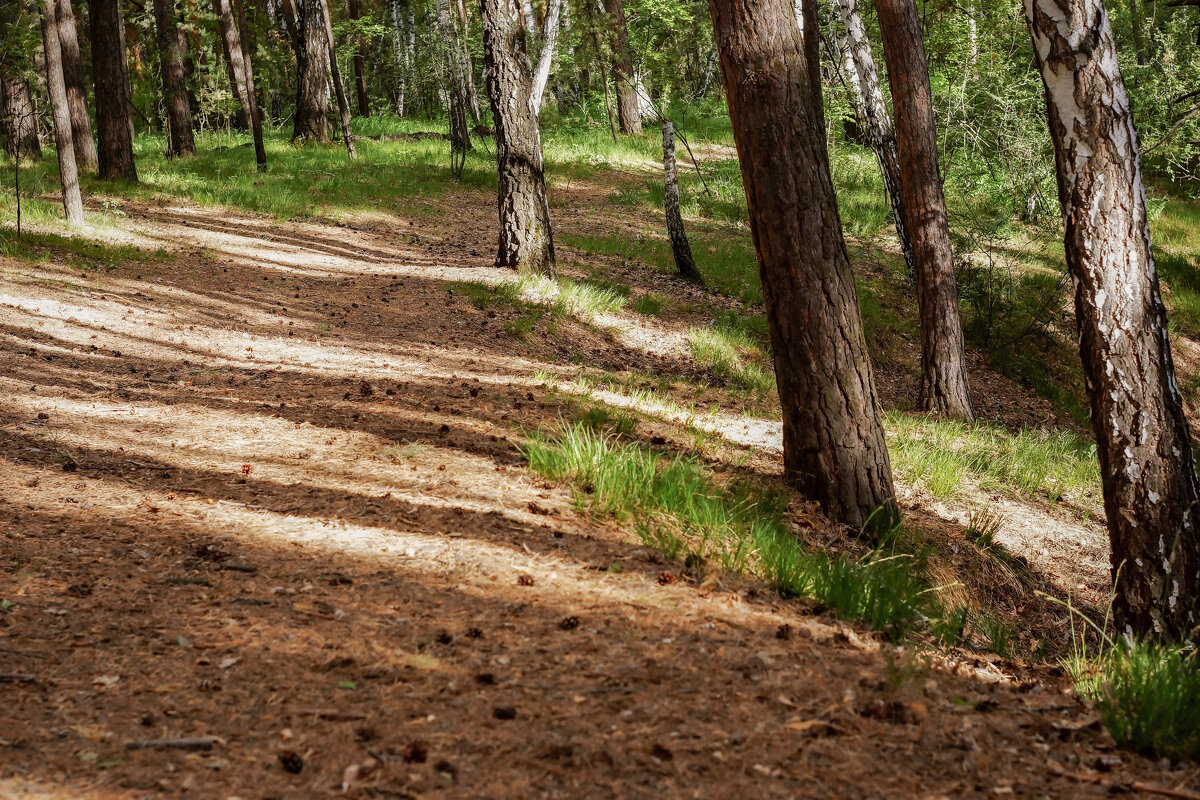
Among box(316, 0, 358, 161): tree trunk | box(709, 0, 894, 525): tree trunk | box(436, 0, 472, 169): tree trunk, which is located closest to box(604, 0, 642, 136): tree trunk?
box(436, 0, 472, 169): tree trunk

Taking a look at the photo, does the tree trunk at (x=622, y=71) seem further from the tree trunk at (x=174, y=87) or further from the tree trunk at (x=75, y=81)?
the tree trunk at (x=174, y=87)

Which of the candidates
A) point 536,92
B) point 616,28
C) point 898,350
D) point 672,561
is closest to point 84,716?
point 672,561

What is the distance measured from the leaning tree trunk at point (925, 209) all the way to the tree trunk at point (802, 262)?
429cm

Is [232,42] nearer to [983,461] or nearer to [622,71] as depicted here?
[622,71]

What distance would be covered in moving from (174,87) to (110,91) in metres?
4.90

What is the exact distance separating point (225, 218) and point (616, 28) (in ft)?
29.2

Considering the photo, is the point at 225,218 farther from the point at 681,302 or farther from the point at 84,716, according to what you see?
the point at 84,716

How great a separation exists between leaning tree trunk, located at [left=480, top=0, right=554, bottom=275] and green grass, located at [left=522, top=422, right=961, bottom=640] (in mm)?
5266

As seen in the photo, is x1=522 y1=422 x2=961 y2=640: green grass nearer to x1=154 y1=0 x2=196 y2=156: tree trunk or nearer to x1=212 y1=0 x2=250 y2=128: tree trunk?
x1=212 y1=0 x2=250 y2=128: tree trunk

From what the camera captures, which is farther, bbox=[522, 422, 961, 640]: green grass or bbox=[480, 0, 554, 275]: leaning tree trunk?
bbox=[480, 0, 554, 275]: leaning tree trunk

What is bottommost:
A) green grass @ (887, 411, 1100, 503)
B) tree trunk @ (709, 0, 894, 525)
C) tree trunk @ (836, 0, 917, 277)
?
green grass @ (887, 411, 1100, 503)

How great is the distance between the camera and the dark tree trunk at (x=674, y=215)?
38.5 feet

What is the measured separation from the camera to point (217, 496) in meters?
4.20

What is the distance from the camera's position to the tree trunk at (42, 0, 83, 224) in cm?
1008
